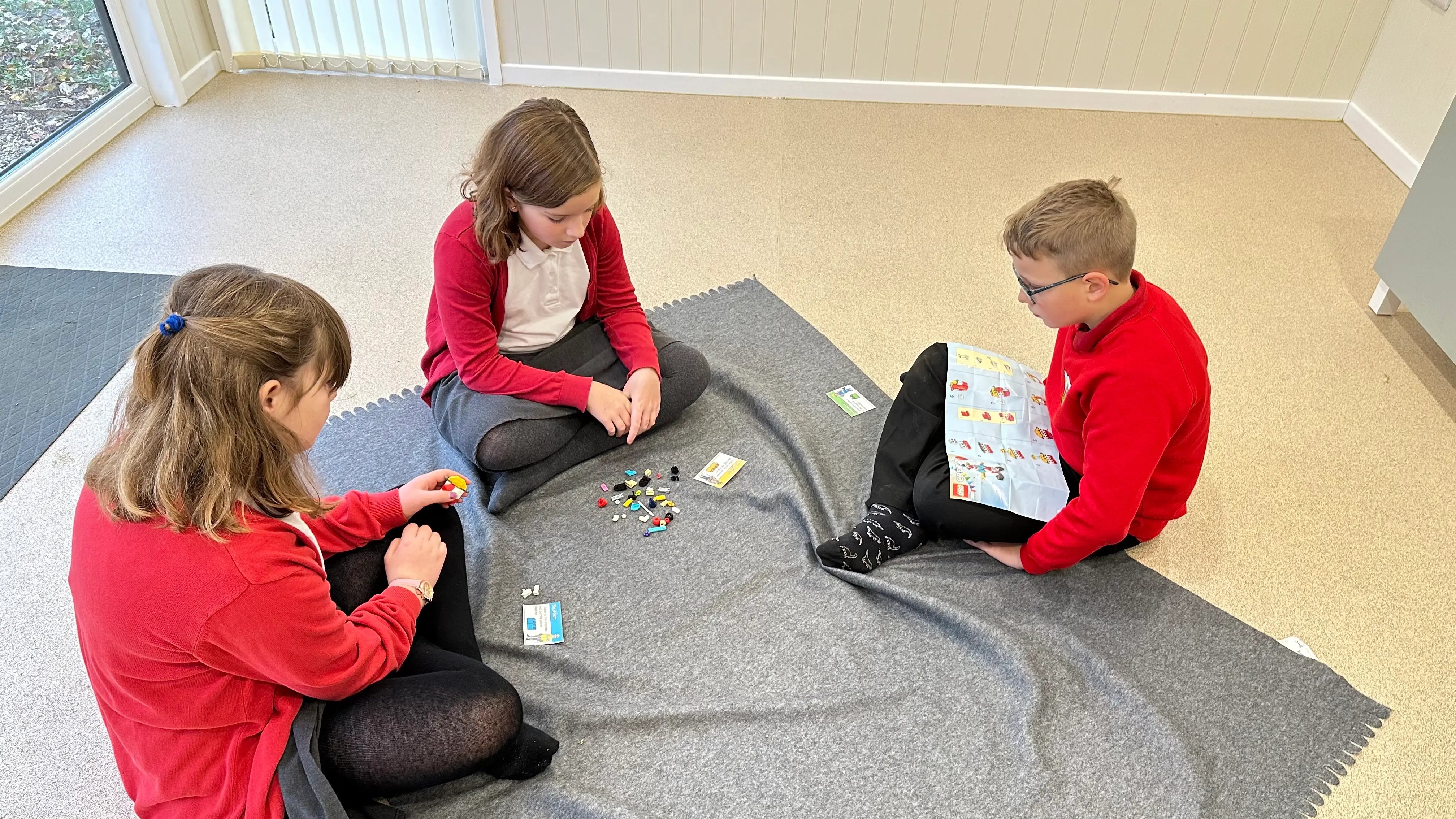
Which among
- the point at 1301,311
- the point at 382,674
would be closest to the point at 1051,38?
the point at 1301,311

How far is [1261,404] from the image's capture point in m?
2.19

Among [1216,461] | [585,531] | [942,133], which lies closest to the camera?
[585,531]

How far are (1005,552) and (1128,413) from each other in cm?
35

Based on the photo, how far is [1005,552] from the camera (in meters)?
1.70

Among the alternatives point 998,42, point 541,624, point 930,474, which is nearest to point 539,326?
point 541,624

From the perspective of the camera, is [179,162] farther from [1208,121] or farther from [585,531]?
[1208,121]

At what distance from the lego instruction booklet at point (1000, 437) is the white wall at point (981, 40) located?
5.77 ft

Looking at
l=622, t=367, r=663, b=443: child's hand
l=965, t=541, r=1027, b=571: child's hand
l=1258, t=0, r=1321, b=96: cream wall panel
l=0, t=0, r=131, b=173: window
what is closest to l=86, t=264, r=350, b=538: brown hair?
l=622, t=367, r=663, b=443: child's hand

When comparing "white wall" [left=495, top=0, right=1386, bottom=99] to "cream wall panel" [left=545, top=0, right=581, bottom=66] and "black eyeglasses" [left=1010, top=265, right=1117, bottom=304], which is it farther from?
"black eyeglasses" [left=1010, top=265, right=1117, bottom=304]

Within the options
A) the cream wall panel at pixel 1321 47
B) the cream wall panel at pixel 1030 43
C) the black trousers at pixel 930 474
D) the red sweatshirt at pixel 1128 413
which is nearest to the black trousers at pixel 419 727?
the black trousers at pixel 930 474

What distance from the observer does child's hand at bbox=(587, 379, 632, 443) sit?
1840mm

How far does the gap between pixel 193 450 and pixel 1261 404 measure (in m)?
2.09

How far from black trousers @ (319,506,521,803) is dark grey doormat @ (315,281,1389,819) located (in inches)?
4.5

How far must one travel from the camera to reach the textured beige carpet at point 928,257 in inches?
66.0
